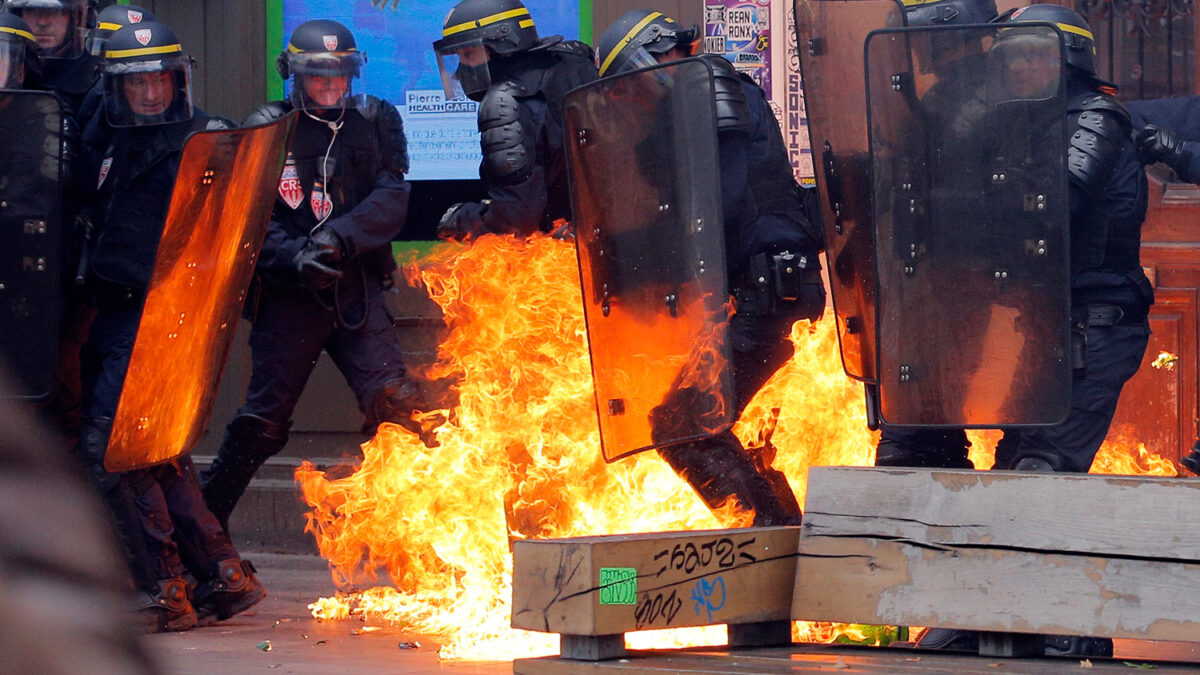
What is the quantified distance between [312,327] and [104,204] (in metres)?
0.85

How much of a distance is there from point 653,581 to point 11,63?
3.66 metres

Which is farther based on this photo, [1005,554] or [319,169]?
[319,169]

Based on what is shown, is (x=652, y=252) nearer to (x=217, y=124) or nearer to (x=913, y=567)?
(x=913, y=567)

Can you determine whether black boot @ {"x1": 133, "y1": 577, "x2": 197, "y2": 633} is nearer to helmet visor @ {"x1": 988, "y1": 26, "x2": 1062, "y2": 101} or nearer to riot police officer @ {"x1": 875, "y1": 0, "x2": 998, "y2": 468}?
riot police officer @ {"x1": 875, "y1": 0, "x2": 998, "y2": 468}

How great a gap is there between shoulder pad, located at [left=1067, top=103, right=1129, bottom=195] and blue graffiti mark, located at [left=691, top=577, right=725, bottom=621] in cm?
175

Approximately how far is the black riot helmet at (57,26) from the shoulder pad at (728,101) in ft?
8.94

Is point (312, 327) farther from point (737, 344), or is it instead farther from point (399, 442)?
point (737, 344)

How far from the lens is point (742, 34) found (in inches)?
267

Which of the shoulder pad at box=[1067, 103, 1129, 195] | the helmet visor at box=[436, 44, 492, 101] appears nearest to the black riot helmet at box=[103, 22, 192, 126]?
the helmet visor at box=[436, 44, 492, 101]

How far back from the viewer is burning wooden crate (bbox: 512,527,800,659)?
3.16 meters

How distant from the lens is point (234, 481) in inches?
232

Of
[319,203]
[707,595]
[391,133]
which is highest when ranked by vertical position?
[391,133]

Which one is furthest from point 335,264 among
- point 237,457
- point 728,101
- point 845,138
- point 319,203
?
point 845,138

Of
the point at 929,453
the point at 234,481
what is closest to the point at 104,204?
the point at 234,481
